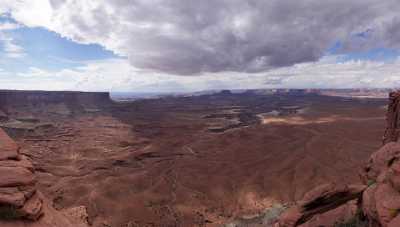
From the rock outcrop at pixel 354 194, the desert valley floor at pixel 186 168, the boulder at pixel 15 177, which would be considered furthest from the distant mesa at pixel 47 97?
the rock outcrop at pixel 354 194

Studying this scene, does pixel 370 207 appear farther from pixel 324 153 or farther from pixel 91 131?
pixel 91 131

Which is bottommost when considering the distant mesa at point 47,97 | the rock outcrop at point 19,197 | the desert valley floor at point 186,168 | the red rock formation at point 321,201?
the desert valley floor at point 186,168

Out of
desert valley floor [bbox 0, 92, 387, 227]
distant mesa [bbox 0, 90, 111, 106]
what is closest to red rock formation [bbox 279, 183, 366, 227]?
desert valley floor [bbox 0, 92, 387, 227]

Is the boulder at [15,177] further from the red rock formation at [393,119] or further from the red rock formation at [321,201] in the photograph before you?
the red rock formation at [393,119]

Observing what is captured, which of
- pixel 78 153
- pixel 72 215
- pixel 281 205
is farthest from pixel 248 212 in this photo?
pixel 78 153

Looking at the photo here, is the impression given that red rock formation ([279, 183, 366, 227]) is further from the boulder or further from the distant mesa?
the distant mesa
